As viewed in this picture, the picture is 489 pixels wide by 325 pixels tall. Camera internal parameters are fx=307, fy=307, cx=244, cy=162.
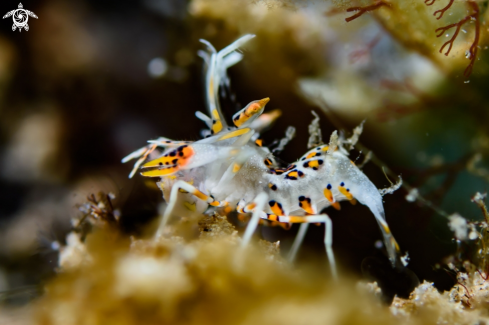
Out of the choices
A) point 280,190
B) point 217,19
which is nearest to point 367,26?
point 217,19

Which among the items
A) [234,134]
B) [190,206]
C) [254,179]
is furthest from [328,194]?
[190,206]

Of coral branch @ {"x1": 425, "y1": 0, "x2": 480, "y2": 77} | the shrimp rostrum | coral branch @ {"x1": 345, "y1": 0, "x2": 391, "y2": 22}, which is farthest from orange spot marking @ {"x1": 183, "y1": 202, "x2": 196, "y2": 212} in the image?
coral branch @ {"x1": 425, "y1": 0, "x2": 480, "y2": 77}

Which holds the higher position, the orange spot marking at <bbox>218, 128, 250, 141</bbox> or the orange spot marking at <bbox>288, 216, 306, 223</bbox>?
→ the orange spot marking at <bbox>218, 128, 250, 141</bbox>

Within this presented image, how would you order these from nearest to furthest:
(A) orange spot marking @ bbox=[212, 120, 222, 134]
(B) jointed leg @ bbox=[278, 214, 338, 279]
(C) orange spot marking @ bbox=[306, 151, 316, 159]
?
1. (B) jointed leg @ bbox=[278, 214, 338, 279]
2. (C) orange spot marking @ bbox=[306, 151, 316, 159]
3. (A) orange spot marking @ bbox=[212, 120, 222, 134]

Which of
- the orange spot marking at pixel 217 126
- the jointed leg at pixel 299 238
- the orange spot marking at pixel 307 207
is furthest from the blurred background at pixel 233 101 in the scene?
the orange spot marking at pixel 307 207

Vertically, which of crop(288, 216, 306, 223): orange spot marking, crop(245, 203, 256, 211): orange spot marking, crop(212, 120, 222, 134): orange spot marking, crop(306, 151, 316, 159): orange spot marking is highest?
crop(212, 120, 222, 134): orange spot marking

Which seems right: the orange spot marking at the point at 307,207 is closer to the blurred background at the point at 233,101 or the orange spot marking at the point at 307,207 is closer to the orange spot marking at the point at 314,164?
the orange spot marking at the point at 314,164

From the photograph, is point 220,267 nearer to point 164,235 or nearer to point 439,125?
point 164,235

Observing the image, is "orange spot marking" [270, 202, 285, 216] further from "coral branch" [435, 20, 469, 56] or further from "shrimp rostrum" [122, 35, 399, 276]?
"coral branch" [435, 20, 469, 56]
